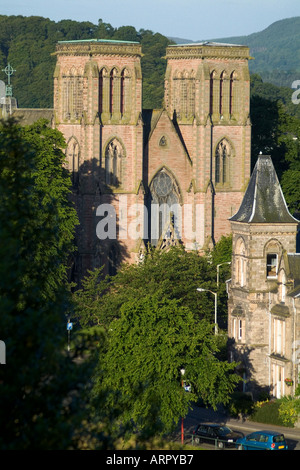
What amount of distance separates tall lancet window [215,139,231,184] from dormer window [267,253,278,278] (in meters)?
32.5

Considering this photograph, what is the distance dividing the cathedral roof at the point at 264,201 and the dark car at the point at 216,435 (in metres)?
15.3

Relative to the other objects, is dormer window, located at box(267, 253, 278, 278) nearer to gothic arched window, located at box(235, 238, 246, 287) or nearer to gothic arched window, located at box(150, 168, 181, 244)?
gothic arched window, located at box(235, 238, 246, 287)

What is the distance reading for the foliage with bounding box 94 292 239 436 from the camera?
190 ft

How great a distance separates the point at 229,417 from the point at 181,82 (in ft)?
139

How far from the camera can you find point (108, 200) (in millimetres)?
98938

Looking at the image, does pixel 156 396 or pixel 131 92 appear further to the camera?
pixel 131 92

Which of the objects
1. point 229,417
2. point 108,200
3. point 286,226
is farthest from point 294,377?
point 108,200

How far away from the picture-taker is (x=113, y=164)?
99.4 meters

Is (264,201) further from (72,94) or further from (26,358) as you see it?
(26,358)

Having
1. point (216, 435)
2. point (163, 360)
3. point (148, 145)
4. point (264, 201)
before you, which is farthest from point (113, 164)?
point (216, 435)

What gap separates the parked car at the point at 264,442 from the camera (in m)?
53.9

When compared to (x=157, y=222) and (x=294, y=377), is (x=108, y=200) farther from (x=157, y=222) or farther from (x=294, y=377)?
(x=294, y=377)

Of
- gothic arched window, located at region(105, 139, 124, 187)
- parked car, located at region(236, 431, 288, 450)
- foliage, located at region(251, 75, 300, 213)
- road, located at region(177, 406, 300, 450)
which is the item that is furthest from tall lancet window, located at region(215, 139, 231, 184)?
parked car, located at region(236, 431, 288, 450)

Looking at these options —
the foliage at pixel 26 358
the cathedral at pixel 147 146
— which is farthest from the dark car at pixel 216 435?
the cathedral at pixel 147 146
